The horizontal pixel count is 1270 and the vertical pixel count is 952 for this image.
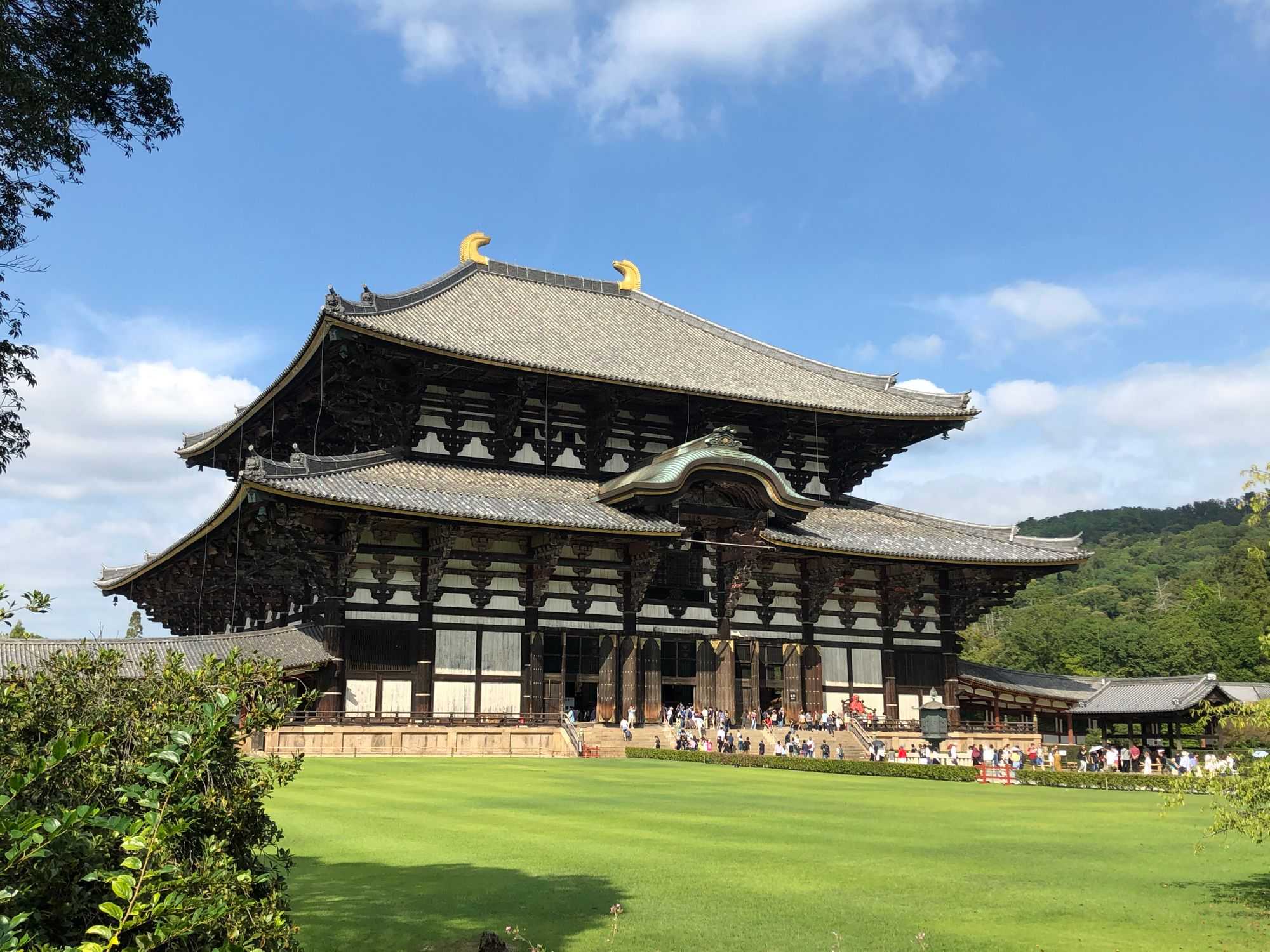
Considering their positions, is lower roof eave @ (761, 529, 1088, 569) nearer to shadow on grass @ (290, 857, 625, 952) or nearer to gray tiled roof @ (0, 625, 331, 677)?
gray tiled roof @ (0, 625, 331, 677)

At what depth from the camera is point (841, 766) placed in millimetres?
31672

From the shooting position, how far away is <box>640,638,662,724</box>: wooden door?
40000mm

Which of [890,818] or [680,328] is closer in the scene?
[890,818]

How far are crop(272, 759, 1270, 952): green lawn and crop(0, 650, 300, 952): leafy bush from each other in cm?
409

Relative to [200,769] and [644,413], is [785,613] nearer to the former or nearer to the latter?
[644,413]

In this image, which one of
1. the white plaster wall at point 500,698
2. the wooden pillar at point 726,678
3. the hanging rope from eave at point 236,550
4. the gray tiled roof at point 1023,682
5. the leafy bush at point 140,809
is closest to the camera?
the leafy bush at point 140,809

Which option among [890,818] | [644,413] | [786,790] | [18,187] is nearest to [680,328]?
[644,413]

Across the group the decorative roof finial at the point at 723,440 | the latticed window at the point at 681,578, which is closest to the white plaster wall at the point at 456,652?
the latticed window at the point at 681,578

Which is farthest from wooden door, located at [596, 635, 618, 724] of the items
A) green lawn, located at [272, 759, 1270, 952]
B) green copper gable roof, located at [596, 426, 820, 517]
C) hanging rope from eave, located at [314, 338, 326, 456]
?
green lawn, located at [272, 759, 1270, 952]

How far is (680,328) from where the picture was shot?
52938 millimetres

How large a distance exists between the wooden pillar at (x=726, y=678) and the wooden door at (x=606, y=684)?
4.09 metres

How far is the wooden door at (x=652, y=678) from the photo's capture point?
40000mm

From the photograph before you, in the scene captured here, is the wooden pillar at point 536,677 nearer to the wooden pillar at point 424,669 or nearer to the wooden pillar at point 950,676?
the wooden pillar at point 424,669

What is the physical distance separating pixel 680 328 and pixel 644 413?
9763 mm
